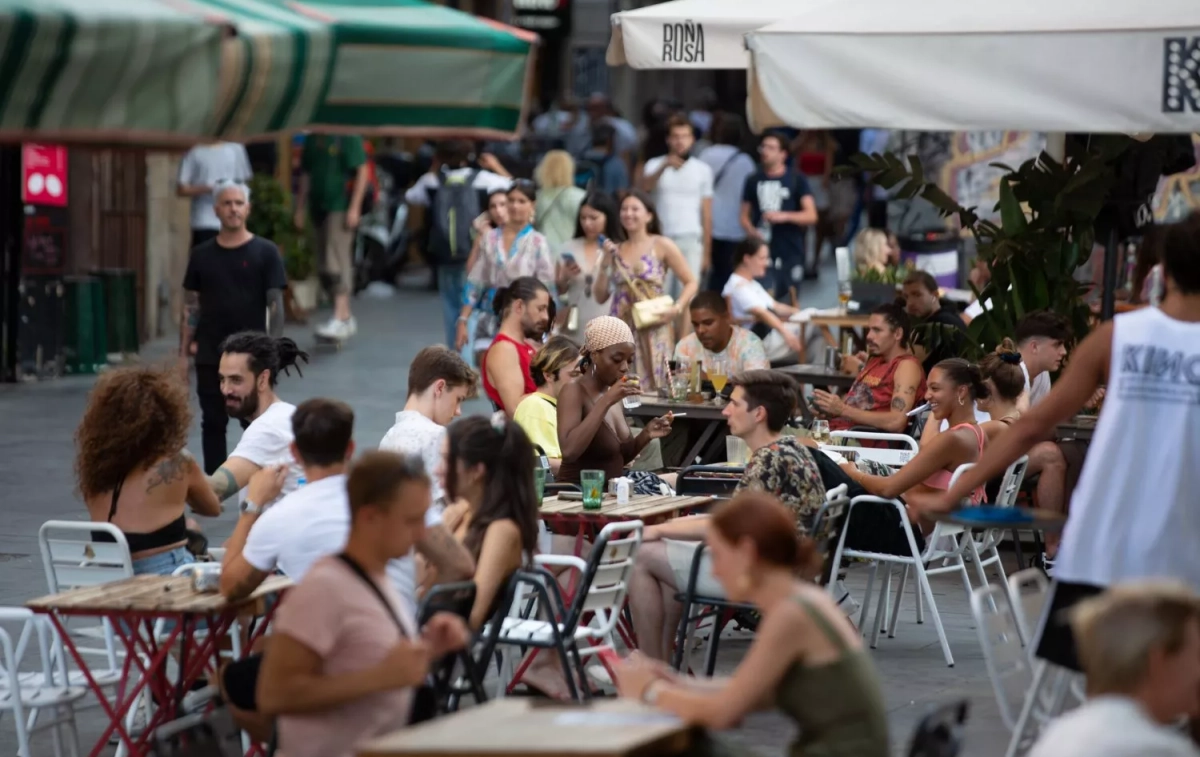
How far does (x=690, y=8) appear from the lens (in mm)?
11219

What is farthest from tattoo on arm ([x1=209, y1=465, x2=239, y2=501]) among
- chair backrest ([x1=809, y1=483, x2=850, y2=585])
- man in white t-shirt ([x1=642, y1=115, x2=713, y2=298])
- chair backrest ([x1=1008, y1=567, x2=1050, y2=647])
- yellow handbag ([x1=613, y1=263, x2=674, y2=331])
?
man in white t-shirt ([x1=642, y1=115, x2=713, y2=298])

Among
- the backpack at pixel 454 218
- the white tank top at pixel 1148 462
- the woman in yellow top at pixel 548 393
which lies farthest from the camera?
the backpack at pixel 454 218

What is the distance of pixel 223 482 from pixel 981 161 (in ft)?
39.8

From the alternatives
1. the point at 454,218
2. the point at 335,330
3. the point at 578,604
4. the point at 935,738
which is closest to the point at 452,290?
the point at 454,218

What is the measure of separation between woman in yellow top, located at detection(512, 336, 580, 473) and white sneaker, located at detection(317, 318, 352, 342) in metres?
10.2

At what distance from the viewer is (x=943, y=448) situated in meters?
7.91

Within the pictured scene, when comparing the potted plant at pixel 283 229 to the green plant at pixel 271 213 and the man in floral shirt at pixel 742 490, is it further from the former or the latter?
the man in floral shirt at pixel 742 490

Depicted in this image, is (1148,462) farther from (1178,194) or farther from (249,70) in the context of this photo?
(1178,194)

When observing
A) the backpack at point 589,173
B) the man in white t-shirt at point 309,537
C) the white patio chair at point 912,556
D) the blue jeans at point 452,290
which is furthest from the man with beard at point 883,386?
the backpack at point 589,173

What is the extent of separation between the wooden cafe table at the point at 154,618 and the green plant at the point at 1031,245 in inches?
222

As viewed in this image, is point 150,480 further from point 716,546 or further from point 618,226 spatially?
point 618,226

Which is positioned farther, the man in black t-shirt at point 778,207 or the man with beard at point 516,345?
the man in black t-shirt at point 778,207

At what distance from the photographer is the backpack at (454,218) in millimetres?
16750

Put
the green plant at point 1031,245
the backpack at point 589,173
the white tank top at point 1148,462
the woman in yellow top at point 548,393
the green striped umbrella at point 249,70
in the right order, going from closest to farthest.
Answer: the green striped umbrella at point 249,70
the white tank top at point 1148,462
the woman in yellow top at point 548,393
the green plant at point 1031,245
the backpack at point 589,173
